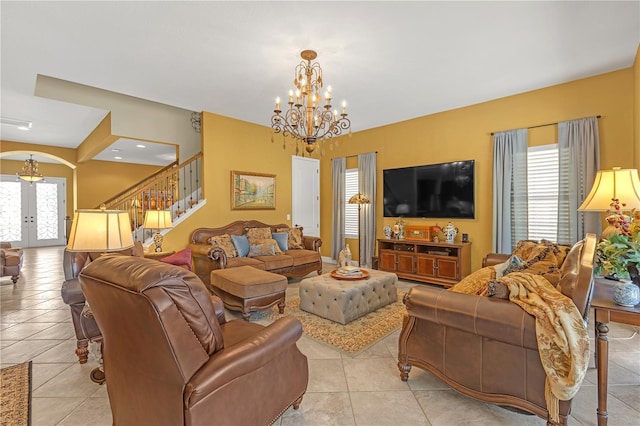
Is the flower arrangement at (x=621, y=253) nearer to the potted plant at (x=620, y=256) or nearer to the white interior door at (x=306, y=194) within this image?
the potted plant at (x=620, y=256)

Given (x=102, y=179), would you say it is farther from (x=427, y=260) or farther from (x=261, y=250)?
(x=427, y=260)

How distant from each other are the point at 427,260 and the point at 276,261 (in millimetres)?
2553

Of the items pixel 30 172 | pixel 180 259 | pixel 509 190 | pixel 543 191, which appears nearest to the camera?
pixel 180 259

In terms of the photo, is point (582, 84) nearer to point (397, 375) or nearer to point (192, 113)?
Result: point (397, 375)

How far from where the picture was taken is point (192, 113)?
607 cm

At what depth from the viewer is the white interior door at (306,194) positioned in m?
6.89

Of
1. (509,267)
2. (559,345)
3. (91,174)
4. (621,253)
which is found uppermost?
(91,174)

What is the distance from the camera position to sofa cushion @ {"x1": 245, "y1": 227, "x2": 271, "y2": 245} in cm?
537

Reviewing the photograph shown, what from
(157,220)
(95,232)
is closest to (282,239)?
(157,220)

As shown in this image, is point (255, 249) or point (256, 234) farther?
point (256, 234)

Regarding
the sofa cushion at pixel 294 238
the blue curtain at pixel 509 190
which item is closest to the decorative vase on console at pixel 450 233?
the blue curtain at pixel 509 190

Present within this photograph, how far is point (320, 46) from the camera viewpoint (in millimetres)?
3154

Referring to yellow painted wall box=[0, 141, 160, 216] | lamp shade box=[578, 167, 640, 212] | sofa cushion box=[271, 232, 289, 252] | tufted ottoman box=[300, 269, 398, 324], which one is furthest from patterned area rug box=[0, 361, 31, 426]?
yellow painted wall box=[0, 141, 160, 216]

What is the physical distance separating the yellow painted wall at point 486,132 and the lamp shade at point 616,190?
1550mm
